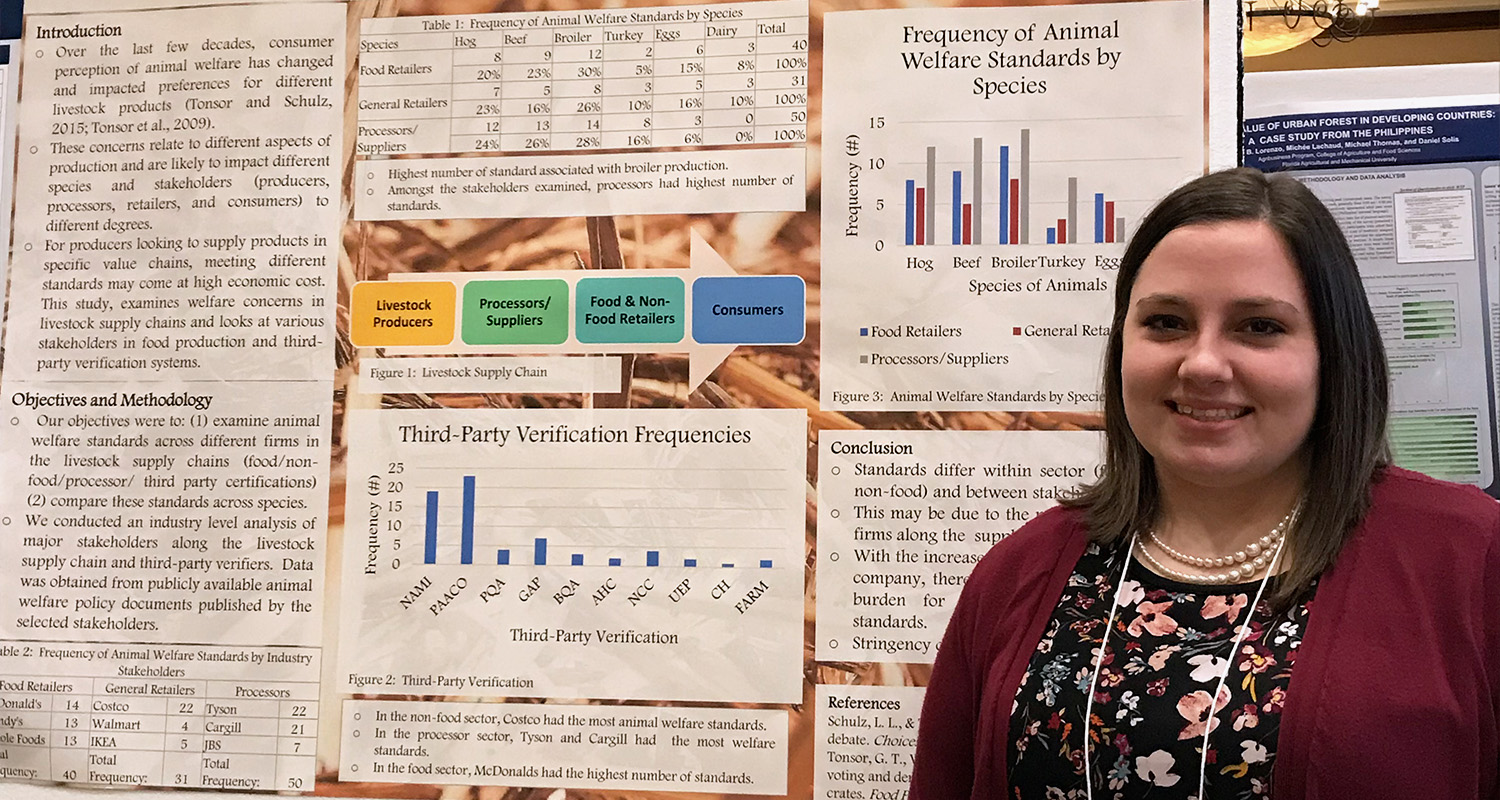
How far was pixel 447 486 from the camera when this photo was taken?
5.17ft

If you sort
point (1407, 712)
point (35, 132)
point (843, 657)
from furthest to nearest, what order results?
point (35, 132), point (843, 657), point (1407, 712)

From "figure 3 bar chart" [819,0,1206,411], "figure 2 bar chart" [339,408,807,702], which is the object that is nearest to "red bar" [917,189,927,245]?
"figure 3 bar chart" [819,0,1206,411]

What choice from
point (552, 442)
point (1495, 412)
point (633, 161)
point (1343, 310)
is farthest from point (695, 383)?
point (1495, 412)

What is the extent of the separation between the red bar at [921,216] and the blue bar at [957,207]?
1.4 inches

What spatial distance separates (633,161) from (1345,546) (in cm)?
97

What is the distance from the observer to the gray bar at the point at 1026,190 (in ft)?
4.94

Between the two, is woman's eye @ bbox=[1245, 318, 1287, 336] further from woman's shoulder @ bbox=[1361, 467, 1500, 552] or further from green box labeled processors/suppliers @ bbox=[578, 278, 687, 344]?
green box labeled processors/suppliers @ bbox=[578, 278, 687, 344]

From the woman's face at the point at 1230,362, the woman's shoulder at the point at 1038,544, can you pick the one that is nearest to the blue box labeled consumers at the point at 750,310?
the woman's shoulder at the point at 1038,544

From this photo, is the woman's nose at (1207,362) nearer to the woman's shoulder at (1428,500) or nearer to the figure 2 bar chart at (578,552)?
the woman's shoulder at (1428,500)

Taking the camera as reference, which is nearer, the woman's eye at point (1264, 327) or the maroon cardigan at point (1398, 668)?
the maroon cardigan at point (1398, 668)

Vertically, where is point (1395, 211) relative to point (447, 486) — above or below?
above

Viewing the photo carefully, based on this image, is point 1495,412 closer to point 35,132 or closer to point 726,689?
point 726,689

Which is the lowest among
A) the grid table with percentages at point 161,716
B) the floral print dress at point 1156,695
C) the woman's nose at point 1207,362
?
the grid table with percentages at point 161,716

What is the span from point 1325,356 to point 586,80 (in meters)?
0.98
